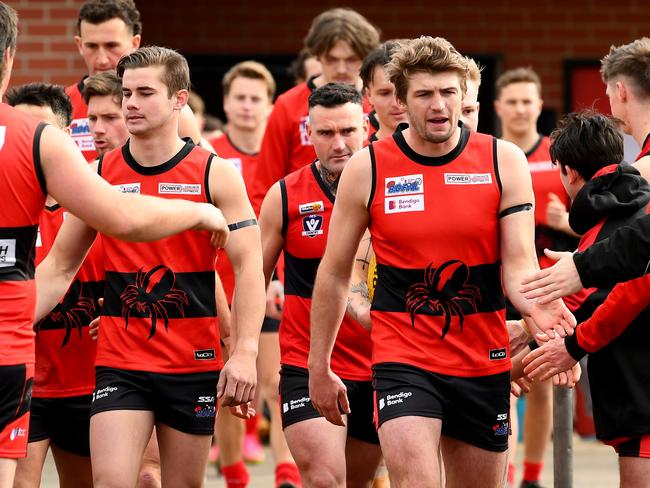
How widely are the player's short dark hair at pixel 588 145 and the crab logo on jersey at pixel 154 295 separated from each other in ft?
6.11

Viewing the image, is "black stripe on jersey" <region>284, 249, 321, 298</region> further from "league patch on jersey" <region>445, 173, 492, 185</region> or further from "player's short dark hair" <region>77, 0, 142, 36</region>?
"player's short dark hair" <region>77, 0, 142, 36</region>

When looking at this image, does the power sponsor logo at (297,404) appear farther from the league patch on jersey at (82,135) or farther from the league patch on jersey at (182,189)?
the league patch on jersey at (82,135)

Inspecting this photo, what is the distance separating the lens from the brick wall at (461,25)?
14.1 meters

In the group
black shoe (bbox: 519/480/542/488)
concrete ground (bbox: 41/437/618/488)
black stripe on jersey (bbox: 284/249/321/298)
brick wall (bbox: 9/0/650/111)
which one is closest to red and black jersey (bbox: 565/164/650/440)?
black stripe on jersey (bbox: 284/249/321/298)

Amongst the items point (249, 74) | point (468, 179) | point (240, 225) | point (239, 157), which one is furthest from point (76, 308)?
point (249, 74)

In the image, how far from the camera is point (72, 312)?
7.30 metres

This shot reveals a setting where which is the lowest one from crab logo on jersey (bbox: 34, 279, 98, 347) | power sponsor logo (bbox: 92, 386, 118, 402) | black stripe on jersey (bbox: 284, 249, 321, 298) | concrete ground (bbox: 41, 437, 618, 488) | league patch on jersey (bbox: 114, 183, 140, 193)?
concrete ground (bbox: 41, 437, 618, 488)

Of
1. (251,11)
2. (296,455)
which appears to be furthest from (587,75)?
(296,455)

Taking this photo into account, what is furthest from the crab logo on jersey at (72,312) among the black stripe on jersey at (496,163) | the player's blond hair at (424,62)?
the black stripe on jersey at (496,163)

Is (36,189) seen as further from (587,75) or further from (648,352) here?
(587,75)

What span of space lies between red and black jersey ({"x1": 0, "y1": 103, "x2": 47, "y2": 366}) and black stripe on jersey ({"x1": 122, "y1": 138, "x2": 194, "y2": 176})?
131cm

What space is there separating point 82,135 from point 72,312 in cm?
160

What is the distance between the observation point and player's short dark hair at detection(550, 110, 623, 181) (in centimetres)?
647

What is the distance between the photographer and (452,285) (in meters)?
6.36
